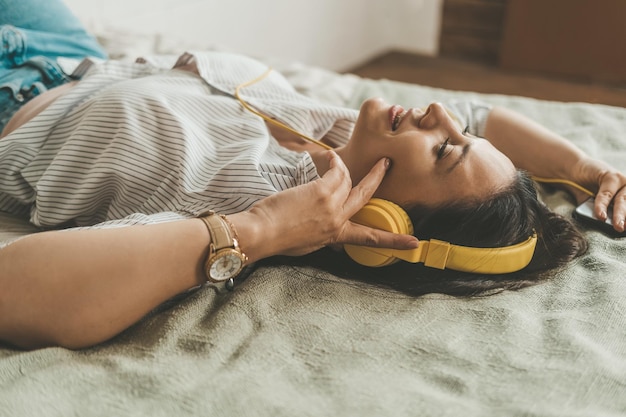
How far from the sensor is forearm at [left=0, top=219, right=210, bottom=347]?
2.79 feet

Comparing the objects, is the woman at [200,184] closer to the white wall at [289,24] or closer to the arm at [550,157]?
the arm at [550,157]

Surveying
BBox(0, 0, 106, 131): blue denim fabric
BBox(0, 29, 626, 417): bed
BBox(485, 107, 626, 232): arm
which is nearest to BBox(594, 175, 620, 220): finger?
BBox(485, 107, 626, 232): arm

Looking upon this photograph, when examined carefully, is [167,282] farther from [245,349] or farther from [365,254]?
[365,254]

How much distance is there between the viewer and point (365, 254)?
3.46ft

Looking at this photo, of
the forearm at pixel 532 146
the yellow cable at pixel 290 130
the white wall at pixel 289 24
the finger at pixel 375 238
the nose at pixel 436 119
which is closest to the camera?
the finger at pixel 375 238

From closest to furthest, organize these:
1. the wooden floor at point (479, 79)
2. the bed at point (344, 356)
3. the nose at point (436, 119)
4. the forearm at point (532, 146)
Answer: the bed at point (344, 356) < the nose at point (436, 119) < the forearm at point (532, 146) < the wooden floor at point (479, 79)

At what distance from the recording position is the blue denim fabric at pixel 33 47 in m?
1.41

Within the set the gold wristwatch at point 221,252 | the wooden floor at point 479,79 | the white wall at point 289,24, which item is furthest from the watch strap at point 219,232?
the wooden floor at point 479,79

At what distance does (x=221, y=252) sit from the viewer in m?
0.90

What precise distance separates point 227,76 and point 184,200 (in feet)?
1.34

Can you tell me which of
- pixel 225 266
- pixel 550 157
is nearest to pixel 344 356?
pixel 225 266

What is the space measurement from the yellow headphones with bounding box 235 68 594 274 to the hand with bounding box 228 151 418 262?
2cm

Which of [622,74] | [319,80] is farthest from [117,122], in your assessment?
[622,74]

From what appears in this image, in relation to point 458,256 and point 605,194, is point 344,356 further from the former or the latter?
point 605,194
